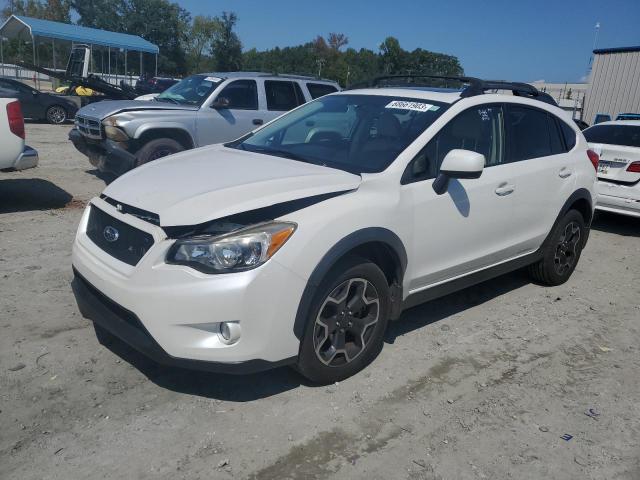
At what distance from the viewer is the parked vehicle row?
16.4 m

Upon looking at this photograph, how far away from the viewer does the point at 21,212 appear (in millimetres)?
6824

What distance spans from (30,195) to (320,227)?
613 centimetres

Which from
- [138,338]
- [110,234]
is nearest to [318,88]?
[110,234]

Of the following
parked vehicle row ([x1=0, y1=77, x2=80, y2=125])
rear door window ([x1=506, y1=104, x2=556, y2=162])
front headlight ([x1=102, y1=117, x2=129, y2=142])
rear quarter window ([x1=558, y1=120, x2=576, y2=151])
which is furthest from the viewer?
parked vehicle row ([x1=0, y1=77, x2=80, y2=125])

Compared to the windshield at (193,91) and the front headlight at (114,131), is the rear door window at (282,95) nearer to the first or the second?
the windshield at (193,91)

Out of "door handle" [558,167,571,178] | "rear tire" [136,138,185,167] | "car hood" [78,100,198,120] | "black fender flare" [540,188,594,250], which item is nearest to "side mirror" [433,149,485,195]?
"door handle" [558,167,571,178]

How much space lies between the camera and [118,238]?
10.6ft

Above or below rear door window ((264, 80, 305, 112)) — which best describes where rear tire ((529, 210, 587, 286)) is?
below

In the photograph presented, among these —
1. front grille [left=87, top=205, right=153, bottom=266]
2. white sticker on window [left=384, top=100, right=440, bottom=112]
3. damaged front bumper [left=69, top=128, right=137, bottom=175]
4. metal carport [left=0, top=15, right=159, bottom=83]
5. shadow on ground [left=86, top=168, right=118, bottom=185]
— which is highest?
metal carport [left=0, top=15, right=159, bottom=83]

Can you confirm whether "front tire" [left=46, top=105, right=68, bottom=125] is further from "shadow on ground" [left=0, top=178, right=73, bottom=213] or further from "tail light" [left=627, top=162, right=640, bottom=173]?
"tail light" [left=627, top=162, right=640, bottom=173]

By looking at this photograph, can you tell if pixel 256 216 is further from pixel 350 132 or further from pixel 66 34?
pixel 66 34

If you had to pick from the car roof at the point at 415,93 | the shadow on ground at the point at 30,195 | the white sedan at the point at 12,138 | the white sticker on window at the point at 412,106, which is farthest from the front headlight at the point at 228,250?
the shadow on ground at the point at 30,195

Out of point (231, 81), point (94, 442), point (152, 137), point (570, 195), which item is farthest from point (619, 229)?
point (94, 442)

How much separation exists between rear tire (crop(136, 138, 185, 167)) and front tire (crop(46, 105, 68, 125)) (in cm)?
1069
